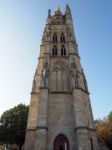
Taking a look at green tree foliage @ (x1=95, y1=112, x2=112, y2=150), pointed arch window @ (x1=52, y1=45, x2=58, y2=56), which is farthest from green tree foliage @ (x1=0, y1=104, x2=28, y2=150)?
green tree foliage @ (x1=95, y1=112, x2=112, y2=150)

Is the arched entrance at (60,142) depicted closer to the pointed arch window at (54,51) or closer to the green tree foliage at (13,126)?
the green tree foliage at (13,126)

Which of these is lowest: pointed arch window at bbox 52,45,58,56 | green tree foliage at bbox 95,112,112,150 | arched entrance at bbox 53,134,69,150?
arched entrance at bbox 53,134,69,150

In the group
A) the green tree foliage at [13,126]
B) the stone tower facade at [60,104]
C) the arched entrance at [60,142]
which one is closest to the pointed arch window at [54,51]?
the stone tower facade at [60,104]

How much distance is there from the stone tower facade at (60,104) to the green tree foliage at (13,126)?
33.1 feet

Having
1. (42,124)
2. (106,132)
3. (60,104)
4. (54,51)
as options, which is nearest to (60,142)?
(42,124)

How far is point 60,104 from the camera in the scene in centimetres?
2248

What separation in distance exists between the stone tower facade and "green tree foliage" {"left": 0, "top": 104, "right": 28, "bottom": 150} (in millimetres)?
10091

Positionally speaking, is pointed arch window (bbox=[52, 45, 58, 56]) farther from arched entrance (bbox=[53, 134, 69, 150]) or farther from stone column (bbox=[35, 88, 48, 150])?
arched entrance (bbox=[53, 134, 69, 150])

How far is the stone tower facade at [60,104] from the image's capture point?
19391mm

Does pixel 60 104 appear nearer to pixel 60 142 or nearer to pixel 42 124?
pixel 42 124

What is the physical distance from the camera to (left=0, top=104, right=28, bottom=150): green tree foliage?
3124cm

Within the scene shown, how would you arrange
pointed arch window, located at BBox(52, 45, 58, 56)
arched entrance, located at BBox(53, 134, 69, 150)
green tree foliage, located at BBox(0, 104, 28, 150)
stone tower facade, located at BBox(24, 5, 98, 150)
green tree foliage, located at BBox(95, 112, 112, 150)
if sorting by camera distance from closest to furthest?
stone tower facade, located at BBox(24, 5, 98, 150) → arched entrance, located at BBox(53, 134, 69, 150) → pointed arch window, located at BBox(52, 45, 58, 56) → green tree foliage, located at BBox(0, 104, 28, 150) → green tree foliage, located at BBox(95, 112, 112, 150)

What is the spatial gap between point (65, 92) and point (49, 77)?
3408 millimetres

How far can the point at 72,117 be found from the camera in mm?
21469
